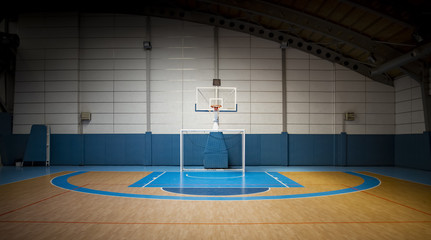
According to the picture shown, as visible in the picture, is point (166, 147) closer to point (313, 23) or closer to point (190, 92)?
point (190, 92)

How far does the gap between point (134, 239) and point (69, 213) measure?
2.31 meters

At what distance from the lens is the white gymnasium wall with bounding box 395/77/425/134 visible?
1345 cm

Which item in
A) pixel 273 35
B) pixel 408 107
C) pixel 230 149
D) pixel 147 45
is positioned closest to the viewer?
pixel 408 107

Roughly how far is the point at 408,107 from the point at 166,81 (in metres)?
13.8

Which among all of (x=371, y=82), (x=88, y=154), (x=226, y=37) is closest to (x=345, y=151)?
(x=371, y=82)

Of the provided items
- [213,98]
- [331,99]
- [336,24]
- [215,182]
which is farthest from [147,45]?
[331,99]

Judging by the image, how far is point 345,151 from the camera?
1503 centimetres

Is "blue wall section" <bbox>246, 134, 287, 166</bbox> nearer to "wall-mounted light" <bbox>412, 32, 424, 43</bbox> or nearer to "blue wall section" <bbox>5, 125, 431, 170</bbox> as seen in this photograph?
"blue wall section" <bbox>5, 125, 431, 170</bbox>

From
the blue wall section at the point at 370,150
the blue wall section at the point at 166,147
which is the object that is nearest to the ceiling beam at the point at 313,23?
the blue wall section at the point at 370,150

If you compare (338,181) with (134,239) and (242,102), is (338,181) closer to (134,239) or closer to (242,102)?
(242,102)

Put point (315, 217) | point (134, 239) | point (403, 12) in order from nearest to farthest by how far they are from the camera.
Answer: point (134, 239)
point (315, 217)
point (403, 12)

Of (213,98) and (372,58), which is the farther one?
(213,98)

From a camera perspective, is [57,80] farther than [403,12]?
Yes

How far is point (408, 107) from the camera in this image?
1419cm
